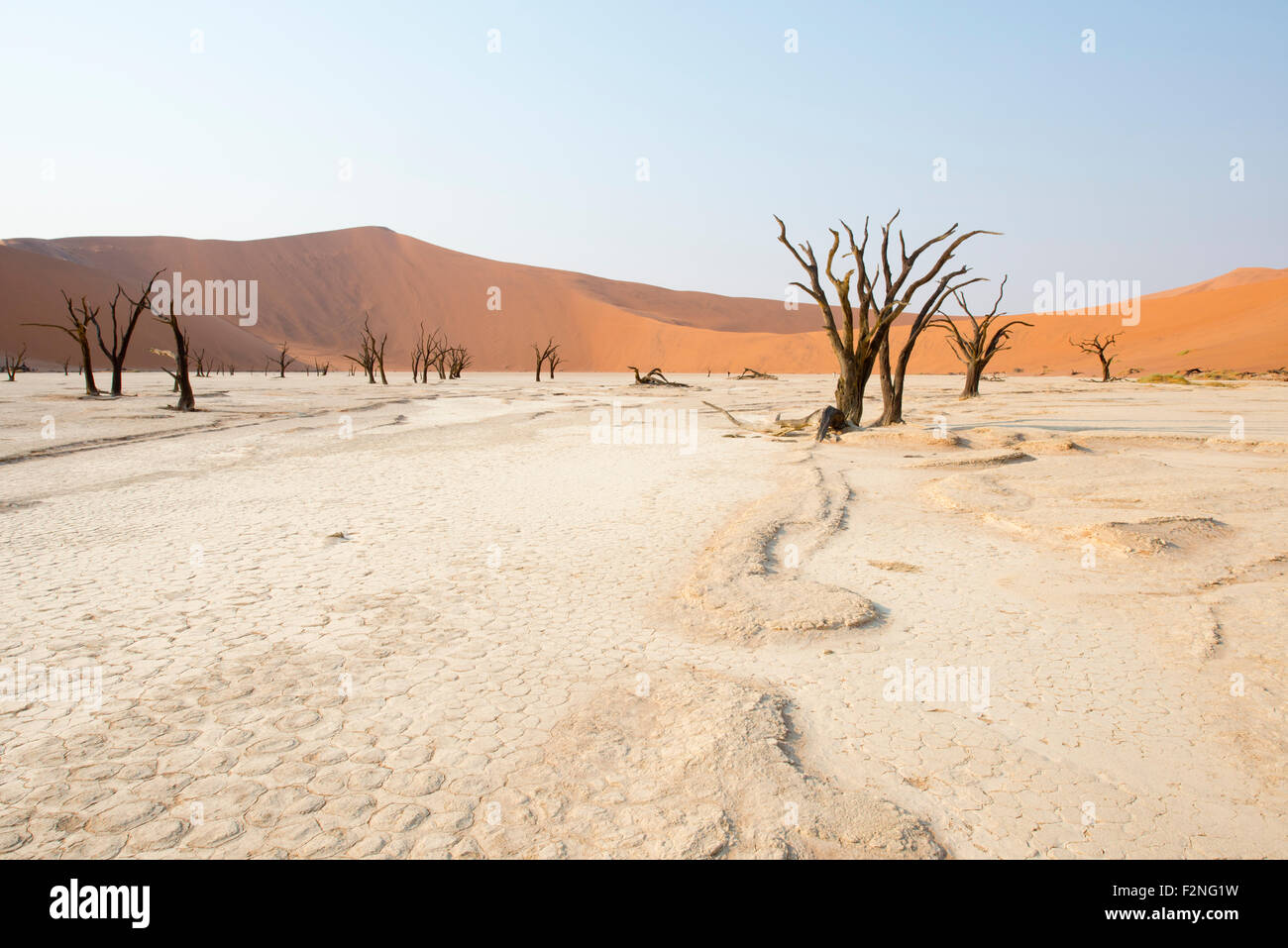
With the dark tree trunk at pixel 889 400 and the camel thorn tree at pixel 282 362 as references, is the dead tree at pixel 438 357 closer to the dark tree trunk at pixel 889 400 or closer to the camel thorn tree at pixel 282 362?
the camel thorn tree at pixel 282 362

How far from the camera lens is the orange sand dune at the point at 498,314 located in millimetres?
52812

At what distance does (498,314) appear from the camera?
290 feet

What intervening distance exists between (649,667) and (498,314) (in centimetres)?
8872

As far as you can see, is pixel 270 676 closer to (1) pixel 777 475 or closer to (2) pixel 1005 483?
(1) pixel 777 475

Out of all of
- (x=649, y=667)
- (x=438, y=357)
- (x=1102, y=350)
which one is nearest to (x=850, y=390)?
(x=649, y=667)

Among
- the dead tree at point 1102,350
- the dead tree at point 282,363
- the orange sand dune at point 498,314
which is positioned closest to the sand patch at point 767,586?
the dead tree at point 1102,350

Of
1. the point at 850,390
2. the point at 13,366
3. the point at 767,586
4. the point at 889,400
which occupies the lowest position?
the point at 767,586

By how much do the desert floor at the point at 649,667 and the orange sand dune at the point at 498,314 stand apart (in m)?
45.5

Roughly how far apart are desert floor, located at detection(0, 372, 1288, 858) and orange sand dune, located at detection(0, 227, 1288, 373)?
149ft

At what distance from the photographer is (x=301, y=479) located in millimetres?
8750

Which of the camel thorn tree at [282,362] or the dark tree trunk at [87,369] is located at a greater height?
the camel thorn tree at [282,362]

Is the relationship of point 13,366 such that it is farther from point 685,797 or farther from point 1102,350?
point 1102,350
